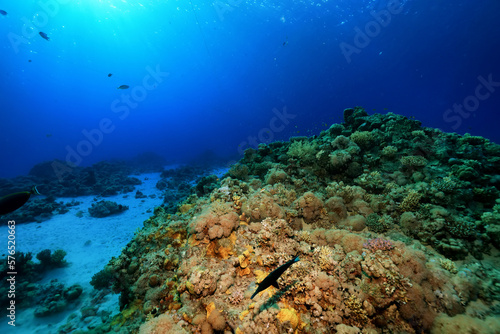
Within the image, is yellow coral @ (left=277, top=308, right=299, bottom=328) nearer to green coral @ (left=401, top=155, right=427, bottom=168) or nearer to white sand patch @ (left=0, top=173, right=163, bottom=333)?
green coral @ (left=401, top=155, right=427, bottom=168)

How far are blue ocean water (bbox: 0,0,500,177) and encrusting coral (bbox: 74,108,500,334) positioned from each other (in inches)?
250

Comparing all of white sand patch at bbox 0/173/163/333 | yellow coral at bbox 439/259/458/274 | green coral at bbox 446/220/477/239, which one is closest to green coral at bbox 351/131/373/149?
green coral at bbox 446/220/477/239

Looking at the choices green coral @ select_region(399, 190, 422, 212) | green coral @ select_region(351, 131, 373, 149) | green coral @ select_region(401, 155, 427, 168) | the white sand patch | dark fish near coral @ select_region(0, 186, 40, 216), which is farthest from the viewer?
green coral @ select_region(351, 131, 373, 149)

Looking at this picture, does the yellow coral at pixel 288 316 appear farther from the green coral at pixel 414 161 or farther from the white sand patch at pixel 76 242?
the white sand patch at pixel 76 242

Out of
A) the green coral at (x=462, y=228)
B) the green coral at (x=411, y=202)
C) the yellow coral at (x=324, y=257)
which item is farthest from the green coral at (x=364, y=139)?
the yellow coral at (x=324, y=257)

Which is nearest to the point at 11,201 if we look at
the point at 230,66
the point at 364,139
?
the point at 364,139

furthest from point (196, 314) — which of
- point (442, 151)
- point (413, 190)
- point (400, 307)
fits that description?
point (442, 151)

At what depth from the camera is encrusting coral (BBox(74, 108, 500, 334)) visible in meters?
2.80

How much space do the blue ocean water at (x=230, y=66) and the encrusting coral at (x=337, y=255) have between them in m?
6.35

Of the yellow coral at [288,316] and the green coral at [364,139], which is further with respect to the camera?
the green coral at [364,139]

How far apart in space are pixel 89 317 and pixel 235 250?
683 cm

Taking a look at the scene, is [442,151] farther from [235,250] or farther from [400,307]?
[235,250]

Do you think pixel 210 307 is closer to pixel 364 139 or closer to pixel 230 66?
pixel 364 139

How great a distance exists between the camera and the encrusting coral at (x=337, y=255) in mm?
2797
